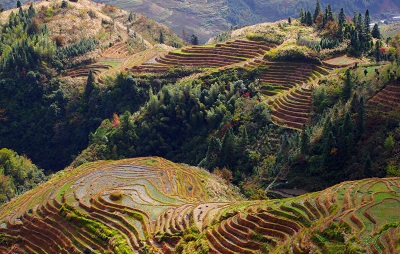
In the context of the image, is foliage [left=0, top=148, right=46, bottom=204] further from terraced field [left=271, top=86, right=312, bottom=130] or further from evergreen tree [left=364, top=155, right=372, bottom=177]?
evergreen tree [left=364, top=155, right=372, bottom=177]

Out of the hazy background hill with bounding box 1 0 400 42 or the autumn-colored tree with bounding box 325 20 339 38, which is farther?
the hazy background hill with bounding box 1 0 400 42

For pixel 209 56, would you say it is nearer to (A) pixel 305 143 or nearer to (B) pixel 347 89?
(B) pixel 347 89

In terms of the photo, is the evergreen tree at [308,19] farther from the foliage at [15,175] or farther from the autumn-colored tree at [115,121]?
the foliage at [15,175]

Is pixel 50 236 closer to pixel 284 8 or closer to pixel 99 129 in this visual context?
pixel 99 129

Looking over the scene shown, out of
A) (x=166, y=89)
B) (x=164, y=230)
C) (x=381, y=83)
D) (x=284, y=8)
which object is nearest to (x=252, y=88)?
(x=166, y=89)

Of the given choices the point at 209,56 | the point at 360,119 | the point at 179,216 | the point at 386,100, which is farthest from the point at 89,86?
the point at 386,100

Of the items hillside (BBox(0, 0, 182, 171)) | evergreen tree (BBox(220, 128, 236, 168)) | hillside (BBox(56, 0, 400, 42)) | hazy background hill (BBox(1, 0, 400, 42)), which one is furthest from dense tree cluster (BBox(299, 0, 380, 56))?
hazy background hill (BBox(1, 0, 400, 42))

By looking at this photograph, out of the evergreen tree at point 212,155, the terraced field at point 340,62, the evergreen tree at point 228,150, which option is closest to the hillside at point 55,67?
the evergreen tree at point 212,155
